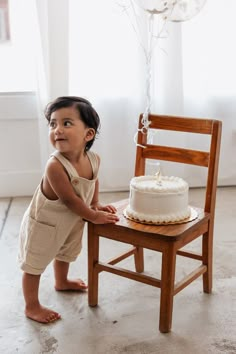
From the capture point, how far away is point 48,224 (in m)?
1.90

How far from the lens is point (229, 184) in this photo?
356 centimetres

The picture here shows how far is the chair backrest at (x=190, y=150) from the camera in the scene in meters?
1.94

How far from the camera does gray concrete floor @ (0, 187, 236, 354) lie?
5.94 ft

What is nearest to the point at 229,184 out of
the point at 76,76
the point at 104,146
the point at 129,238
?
the point at 104,146

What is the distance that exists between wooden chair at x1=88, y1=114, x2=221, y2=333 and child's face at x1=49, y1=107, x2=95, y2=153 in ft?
0.97

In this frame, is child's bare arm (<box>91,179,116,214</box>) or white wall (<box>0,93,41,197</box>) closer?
child's bare arm (<box>91,179,116,214</box>)

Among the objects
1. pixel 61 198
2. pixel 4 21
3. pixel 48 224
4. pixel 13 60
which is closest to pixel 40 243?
pixel 48 224

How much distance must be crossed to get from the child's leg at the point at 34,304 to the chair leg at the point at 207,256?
22.4 inches

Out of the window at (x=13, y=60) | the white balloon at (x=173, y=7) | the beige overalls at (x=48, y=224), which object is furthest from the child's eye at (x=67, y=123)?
the window at (x=13, y=60)

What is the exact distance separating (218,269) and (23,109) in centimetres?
157

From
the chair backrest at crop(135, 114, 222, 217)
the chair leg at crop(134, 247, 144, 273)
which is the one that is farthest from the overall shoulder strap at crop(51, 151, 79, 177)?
the chair leg at crop(134, 247, 144, 273)

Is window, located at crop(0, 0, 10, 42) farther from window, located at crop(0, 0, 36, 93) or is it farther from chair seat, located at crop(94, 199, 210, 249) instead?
chair seat, located at crop(94, 199, 210, 249)

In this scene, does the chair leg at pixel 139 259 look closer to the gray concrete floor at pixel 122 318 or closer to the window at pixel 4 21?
the gray concrete floor at pixel 122 318

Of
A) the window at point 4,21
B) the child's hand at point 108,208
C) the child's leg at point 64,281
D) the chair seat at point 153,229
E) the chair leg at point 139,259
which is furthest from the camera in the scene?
the window at point 4,21
